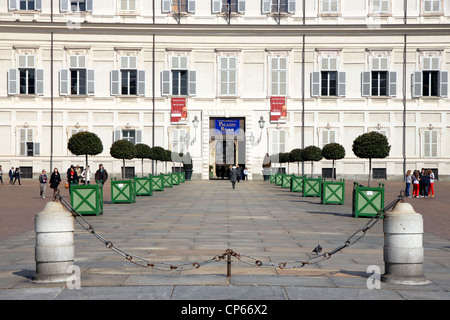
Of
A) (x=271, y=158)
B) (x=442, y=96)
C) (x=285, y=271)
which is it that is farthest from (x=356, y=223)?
(x=442, y=96)

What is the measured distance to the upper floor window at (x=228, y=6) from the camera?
148 ft

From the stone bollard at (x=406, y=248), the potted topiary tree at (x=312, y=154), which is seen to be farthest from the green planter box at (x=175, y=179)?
the stone bollard at (x=406, y=248)

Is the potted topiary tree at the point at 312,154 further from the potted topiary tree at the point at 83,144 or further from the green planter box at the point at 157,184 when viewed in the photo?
the potted topiary tree at the point at 83,144

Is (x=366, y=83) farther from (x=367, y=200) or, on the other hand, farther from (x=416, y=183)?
(x=367, y=200)

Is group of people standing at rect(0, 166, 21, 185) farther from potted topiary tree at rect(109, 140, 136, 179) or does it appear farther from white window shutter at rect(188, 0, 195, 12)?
white window shutter at rect(188, 0, 195, 12)

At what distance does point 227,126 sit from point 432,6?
723 inches

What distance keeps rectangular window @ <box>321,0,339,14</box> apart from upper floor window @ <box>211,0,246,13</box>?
6225 millimetres

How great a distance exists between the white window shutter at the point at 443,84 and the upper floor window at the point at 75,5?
89.8 ft

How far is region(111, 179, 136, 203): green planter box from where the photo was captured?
2208 centimetres

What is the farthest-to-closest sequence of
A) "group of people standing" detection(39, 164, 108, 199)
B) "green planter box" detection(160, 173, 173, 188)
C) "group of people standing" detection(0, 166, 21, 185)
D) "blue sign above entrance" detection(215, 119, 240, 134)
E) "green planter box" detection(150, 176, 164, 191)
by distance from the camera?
"blue sign above entrance" detection(215, 119, 240, 134), "group of people standing" detection(0, 166, 21, 185), "green planter box" detection(160, 173, 173, 188), "green planter box" detection(150, 176, 164, 191), "group of people standing" detection(39, 164, 108, 199)

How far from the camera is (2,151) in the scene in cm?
4391

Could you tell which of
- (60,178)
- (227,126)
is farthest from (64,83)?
(60,178)

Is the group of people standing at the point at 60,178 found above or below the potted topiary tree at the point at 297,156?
below

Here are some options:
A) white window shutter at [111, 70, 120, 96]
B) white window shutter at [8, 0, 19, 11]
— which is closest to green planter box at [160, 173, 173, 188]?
white window shutter at [111, 70, 120, 96]
